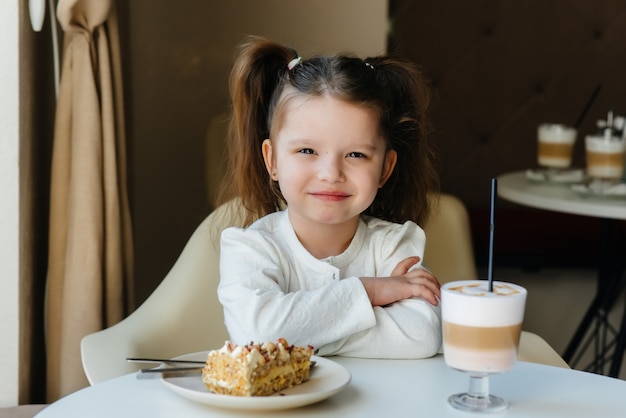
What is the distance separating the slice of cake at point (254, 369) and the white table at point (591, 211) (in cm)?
141

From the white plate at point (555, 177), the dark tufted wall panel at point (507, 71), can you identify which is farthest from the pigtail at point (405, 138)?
the dark tufted wall panel at point (507, 71)

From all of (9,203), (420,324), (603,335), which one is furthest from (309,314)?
(603,335)

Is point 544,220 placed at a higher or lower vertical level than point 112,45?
lower

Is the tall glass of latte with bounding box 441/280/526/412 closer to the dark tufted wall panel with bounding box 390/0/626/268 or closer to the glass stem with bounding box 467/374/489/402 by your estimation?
the glass stem with bounding box 467/374/489/402

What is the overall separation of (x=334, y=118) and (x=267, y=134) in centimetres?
22

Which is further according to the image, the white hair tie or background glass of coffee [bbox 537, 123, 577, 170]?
background glass of coffee [bbox 537, 123, 577, 170]

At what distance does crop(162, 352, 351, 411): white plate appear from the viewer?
3.50ft

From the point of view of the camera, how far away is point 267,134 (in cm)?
168

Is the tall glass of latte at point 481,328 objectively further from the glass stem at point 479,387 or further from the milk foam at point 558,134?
the milk foam at point 558,134

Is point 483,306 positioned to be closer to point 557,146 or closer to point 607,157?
point 607,157

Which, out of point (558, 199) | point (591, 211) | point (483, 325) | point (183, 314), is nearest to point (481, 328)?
point (483, 325)

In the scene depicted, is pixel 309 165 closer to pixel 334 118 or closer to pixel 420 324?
pixel 334 118

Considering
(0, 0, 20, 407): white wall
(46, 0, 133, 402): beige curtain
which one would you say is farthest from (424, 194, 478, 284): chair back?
(0, 0, 20, 407): white wall

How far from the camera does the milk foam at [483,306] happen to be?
1.06 meters
